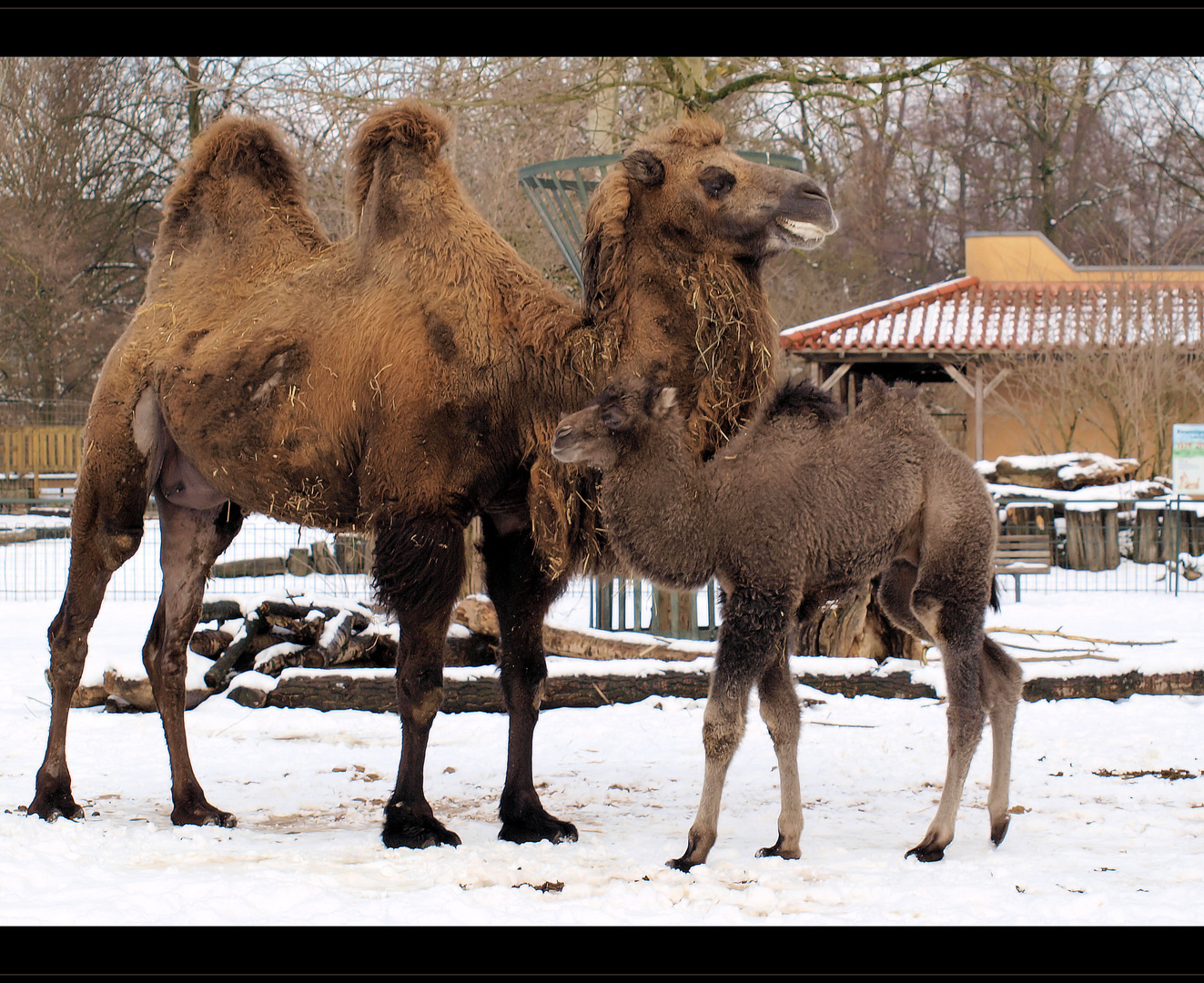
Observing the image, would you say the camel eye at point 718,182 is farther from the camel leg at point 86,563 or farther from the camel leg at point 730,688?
the camel leg at point 86,563

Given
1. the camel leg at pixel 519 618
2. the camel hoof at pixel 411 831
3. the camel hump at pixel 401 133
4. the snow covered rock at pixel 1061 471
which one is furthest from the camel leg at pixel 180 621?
the snow covered rock at pixel 1061 471

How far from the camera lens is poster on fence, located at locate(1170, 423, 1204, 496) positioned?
15.6 m

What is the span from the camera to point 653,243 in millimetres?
5023

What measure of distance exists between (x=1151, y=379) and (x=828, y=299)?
12.4 m

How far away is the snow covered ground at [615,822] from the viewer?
407 cm

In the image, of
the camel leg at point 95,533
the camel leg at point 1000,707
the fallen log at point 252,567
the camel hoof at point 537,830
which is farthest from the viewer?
the fallen log at point 252,567

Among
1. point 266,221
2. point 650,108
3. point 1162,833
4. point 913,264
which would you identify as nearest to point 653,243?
point 266,221

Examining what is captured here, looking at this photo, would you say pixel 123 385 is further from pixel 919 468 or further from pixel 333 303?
pixel 919 468

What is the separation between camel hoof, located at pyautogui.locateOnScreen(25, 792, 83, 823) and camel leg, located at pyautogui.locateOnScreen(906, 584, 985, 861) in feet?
12.3

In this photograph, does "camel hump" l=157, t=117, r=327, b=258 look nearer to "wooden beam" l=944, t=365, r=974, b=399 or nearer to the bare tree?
"wooden beam" l=944, t=365, r=974, b=399

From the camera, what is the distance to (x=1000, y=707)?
16.8ft

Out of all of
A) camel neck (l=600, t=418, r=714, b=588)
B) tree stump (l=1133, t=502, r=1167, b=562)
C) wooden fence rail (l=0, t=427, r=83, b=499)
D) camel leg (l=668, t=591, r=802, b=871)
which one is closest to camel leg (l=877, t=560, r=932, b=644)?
camel leg (l=668, t=591, r=802, b=871)

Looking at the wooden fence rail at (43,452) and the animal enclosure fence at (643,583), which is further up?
the wooden fence rail at (43,452)

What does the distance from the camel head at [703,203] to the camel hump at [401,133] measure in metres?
0.97
